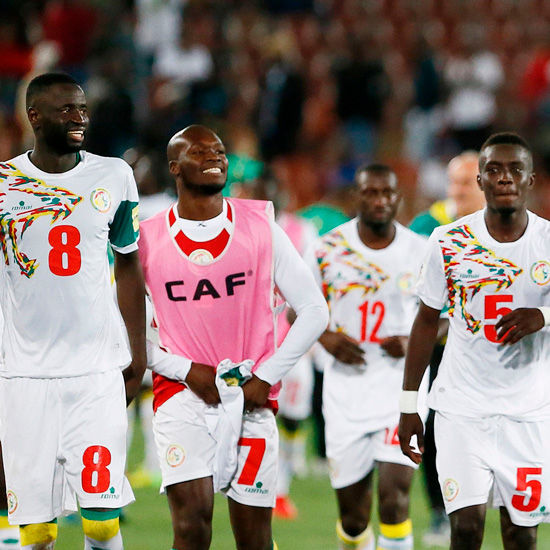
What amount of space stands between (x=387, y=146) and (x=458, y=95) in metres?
1.20

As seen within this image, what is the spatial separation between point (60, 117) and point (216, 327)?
50.2 inches

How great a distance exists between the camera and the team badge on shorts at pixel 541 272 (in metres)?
5.54

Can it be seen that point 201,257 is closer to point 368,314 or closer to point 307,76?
point 368,314

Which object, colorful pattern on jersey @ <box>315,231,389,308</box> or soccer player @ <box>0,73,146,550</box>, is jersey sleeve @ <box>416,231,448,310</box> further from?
soccer player @ <box>0,73,146,550</box>

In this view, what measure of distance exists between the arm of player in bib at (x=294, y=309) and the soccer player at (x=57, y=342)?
30.8 inches

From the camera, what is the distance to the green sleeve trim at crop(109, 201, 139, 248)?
544 cm

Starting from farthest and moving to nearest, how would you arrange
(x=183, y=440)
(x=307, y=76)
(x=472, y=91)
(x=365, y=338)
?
1. (x=307, y=76)
2. (x=472, y=91)
3. (x=365, y=338)
4. (x=183, y=440)

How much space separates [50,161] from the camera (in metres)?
5.34

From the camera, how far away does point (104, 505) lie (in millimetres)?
5207

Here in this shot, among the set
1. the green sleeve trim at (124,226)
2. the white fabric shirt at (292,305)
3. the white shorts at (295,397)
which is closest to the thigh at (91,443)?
the white fabric shirt at (292,305)

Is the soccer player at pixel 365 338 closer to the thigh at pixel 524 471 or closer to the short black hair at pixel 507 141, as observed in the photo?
the thigh at pixel 524 471

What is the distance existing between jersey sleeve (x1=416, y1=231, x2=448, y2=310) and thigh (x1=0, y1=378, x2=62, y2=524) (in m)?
1.79

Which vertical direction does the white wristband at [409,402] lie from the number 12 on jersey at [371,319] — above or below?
below

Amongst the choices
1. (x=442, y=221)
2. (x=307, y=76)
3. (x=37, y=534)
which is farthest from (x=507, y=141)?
(x=307, y=76)
